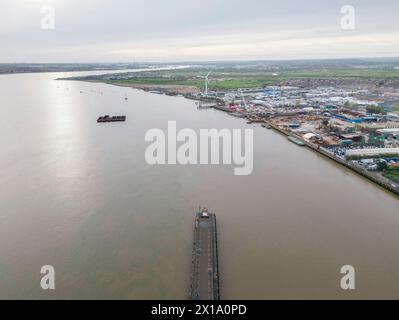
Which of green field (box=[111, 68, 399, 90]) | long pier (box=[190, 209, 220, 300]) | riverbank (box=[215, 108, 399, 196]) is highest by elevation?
green field (box=[111, 68, 399, 90])

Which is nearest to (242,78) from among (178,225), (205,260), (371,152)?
(371,152)

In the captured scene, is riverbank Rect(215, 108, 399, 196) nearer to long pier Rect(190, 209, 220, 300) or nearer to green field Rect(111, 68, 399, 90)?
long pier Rect(190, 209, 220, 300)

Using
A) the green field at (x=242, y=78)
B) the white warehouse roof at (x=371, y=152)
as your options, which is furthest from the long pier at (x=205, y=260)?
the green field at (x=242, y=78)

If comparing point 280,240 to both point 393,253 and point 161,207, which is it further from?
point 161,207

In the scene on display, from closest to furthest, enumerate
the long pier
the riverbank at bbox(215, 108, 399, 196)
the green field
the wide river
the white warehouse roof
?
the long pier
the wide river
the riverbank at bbox(215, 108, 399, 196)
the white warehouse roof
the green field

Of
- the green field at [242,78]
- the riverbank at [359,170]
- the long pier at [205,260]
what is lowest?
the long pier at [205,260]

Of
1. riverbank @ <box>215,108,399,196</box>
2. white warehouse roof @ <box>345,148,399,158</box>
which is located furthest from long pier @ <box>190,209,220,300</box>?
white warehouse roof @ <box>345,148,399,158</box>

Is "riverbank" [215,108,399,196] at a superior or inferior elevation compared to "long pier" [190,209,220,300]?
superior

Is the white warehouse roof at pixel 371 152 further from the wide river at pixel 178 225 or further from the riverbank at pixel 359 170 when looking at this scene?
the wide river at pixel 178 225

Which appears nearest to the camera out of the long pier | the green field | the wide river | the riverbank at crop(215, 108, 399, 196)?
the long pier
